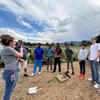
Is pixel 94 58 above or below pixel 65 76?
above

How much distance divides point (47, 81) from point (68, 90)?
1.00 metres

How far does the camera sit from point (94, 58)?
11.6ft

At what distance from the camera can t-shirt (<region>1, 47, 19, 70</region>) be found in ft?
6.52

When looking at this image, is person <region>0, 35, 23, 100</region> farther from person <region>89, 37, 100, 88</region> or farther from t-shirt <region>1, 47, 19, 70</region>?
person <region>89, 37, 100, 88</region>

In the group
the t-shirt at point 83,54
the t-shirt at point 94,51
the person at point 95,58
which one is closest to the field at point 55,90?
the person at point 95,58

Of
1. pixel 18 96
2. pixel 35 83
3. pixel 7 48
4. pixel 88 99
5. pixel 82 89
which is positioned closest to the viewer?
pixel 7 48

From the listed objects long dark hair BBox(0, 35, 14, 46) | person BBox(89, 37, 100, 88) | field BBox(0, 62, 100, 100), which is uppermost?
long dark hair BBox(0, 35, 14, 46)

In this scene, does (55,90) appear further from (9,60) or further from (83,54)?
(9,60)

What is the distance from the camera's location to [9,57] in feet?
6.68

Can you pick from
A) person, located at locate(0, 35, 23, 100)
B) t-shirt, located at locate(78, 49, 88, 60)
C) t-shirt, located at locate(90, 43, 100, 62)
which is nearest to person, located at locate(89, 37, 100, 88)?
t-shirt, located at locate(90, 43, 100, 62)

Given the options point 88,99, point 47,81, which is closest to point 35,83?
point 47,81

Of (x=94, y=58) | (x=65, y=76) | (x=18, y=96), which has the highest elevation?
(x=94, y=58)

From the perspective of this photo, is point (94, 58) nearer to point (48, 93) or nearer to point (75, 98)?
point (75, 98)

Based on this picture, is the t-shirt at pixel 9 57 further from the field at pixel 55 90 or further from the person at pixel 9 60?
the field at pixel 55 90
